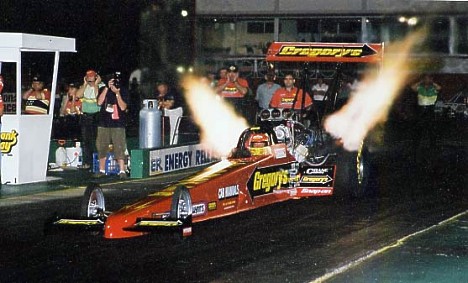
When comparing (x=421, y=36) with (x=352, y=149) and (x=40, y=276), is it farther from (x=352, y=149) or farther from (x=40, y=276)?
(x=40, y=276)

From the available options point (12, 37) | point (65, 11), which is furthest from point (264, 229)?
point (65, 11)

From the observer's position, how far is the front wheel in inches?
429

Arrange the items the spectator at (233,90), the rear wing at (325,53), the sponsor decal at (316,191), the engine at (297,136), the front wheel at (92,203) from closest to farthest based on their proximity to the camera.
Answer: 1. the front wheel at (92,203)
2. the sponsor decal at (316,191)
3. the engine at (297,136)
4. the rear wing at (325,53)
5. the spectator at (233,90)

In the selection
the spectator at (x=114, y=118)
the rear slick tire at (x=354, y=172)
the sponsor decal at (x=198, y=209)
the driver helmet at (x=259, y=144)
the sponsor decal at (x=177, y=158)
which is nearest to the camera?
the sponsor decal at (x=198, y=209)

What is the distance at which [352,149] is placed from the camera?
48.7ft

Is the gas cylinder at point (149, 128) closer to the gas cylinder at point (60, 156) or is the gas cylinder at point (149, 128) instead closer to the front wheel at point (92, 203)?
the gas cylinder at point (60, 156)

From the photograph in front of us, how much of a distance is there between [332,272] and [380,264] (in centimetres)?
67

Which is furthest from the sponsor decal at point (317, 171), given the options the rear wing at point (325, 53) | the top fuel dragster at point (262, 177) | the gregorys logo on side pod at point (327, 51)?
the gregorys logo on side pod at point (327, 51)

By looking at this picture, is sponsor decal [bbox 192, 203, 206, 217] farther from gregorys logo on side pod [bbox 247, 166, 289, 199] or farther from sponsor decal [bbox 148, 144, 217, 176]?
sponsor decal [bbox 148, 144, 217, 176]

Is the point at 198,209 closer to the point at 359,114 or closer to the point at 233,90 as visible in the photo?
the point at 359,114

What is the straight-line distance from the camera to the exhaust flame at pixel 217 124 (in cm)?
1822

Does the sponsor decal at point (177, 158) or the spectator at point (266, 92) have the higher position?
the spectator at point (266, 92)

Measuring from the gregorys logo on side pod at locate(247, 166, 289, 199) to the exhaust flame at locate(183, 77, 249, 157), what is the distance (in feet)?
12.4

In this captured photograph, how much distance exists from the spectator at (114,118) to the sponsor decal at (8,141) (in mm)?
1821
